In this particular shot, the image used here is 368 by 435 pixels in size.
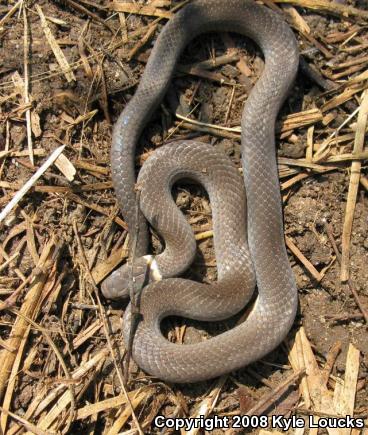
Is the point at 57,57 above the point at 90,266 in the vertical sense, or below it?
above

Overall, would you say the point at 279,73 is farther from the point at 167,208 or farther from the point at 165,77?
the point at 167,208

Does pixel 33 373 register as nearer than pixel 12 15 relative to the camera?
Yes

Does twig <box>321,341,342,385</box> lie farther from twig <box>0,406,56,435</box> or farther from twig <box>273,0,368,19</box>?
twig <box>273,0,368,19</box>

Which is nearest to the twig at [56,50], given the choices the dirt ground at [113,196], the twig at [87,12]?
the dirt ground at [113,196]

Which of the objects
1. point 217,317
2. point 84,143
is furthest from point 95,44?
point 217,317

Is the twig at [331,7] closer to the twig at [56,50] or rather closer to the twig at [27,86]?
the twig at [56,50]

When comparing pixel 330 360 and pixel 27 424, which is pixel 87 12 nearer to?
pixel 27 424

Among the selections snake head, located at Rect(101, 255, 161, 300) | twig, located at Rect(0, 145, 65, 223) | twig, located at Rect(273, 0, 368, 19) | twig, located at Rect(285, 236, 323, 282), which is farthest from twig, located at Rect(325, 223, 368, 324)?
twig, located at Rect(0, 145, 65, 223)
